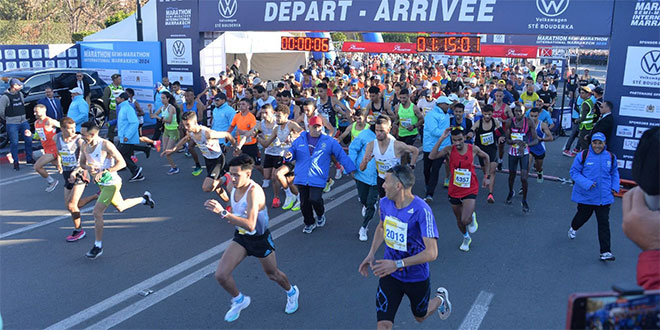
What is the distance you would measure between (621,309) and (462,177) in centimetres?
491

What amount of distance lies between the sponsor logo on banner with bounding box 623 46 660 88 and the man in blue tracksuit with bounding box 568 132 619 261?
4.19 metres

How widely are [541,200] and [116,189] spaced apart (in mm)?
7550

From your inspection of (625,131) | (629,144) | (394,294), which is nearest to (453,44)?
(625,131)

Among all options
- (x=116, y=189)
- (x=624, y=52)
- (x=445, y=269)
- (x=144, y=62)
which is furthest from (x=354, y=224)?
(x=144, y=62)

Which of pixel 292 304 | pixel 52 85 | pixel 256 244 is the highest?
pixel 52 85

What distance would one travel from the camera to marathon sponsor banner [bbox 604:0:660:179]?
9938 mm

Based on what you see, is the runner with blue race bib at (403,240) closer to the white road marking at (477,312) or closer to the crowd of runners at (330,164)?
the crowd of runners at (330,164)

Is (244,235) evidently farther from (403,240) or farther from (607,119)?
(607,119)

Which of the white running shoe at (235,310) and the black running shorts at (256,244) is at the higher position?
the black running shorts at (256,244)

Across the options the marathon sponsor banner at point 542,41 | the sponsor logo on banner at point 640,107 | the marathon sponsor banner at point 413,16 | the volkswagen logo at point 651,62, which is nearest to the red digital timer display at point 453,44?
the marathon sponsor banner at point 413,16

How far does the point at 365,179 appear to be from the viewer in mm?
7758

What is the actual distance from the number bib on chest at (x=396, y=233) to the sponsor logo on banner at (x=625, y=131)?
27.4ft

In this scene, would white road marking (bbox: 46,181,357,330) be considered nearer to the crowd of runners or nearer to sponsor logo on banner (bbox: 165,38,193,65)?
the crowd of runners

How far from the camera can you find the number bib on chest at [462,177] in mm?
7059
